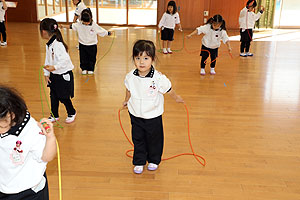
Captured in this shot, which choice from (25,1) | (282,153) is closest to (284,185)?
(282,153)

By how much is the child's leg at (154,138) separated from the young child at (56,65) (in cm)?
120

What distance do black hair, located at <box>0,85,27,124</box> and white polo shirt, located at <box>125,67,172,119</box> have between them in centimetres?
105

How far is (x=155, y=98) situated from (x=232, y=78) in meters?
3.19

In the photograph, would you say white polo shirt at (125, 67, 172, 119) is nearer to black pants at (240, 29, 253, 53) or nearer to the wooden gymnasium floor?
the wooden gymnasium floor

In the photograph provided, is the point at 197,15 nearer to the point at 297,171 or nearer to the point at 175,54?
the point at 175,54

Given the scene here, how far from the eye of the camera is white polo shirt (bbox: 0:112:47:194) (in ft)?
4.40

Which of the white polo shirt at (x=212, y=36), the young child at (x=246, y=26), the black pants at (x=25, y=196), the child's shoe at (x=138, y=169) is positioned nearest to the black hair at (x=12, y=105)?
the black pants at (x=25, y=196)

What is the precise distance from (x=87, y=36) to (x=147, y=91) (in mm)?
3127

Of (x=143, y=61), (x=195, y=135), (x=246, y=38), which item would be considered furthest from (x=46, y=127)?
(x=246, y=38)

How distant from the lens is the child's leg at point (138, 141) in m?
2.41

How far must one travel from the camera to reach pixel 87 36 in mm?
5105

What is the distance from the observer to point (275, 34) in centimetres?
986

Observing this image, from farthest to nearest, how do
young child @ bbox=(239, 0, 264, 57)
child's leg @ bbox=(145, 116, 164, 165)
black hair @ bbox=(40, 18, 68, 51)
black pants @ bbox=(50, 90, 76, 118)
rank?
1. young child @ bbox=(239, 0, 264, 57)
2. black pants @ bbox=(50, 90, 76, 118)
3. black hair @ bbox=(40, 18, 68, 51)
4. child's leg @ bbox=(145, 116, 164, 165)

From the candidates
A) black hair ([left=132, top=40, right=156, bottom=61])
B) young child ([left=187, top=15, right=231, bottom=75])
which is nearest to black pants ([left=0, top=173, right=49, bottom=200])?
black hair ([left=132, top=40, right=156, bottom=61])
